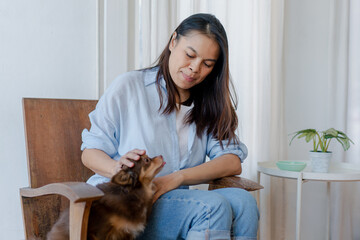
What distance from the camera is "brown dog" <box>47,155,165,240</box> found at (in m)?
1.17

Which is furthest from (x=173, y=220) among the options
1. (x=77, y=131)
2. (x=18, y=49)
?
(x=18, y=49)

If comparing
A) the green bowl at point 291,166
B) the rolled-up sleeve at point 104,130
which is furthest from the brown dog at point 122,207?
the green bowl at point 291,166

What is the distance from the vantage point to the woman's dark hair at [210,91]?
5.02 ft

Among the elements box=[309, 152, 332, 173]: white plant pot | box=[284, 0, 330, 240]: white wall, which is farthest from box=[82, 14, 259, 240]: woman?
box=[284, 0, 330, 240]: white wall

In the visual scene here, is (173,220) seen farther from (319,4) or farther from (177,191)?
(319,4)

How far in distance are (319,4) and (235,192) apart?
1.77 metres

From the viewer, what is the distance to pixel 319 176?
73.0 inches

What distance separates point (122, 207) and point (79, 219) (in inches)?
7.1

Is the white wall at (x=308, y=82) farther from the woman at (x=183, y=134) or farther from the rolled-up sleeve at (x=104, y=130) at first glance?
the rolled-up sleeve at (x=104, y=130)

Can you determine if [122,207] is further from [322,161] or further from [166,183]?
[322,161]

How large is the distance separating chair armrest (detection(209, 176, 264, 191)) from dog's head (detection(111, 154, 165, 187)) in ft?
1.18

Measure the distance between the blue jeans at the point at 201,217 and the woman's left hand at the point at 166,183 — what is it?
0.09 feet

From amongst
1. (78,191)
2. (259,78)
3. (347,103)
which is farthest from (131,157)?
(347,103)

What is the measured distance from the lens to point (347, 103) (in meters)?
2.45
